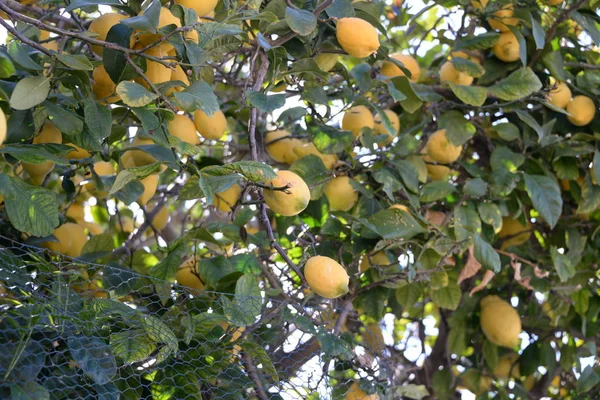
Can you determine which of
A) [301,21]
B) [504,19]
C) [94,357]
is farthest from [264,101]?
[504,19]

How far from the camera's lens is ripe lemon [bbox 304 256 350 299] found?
1.27 m

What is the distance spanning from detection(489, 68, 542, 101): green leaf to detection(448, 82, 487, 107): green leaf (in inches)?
2.5

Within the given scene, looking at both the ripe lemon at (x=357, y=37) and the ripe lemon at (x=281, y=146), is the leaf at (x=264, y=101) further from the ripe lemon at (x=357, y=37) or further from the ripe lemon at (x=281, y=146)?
the ripe lemon at (x=281, y=146)

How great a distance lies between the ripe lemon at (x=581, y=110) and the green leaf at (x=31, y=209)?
3.99 ft

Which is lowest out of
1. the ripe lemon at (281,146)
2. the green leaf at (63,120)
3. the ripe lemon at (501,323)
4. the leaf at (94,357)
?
the ripe lemon at (501,323)

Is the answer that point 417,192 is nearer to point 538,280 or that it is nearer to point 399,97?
point 399,97

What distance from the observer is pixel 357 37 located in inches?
53.6

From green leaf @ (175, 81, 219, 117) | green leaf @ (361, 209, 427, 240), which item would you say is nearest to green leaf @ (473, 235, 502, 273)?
green leaf @ (361, 209, 427, 240)

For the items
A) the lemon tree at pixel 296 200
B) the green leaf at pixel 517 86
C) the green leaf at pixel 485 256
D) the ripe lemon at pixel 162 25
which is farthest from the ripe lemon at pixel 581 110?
the ripe lemon at pixel 162 25

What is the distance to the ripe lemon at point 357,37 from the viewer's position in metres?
1.36

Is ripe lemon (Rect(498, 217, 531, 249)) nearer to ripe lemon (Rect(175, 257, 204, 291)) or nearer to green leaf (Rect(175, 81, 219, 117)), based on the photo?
ripe lemon (Rect(175, 257, 204, 291))

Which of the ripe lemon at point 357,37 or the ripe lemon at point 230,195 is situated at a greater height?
the ripe lemon at point 357,37

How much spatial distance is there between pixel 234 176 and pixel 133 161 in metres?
0.44

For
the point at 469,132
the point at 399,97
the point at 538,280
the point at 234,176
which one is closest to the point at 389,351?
→ the point at 538,280
